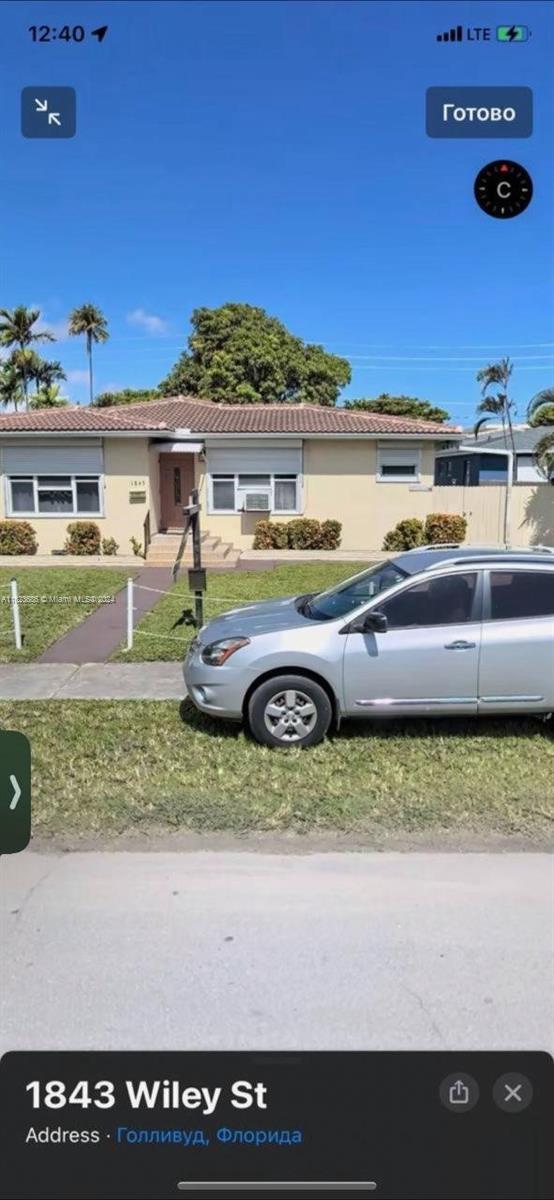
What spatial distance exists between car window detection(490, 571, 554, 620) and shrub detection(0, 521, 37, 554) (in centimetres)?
1410

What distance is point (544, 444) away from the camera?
20500 millimetres

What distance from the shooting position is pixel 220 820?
3926mm

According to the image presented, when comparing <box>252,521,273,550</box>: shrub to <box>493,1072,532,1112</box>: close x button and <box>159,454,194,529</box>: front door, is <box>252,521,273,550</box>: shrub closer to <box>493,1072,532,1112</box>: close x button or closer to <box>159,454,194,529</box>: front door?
<box>159,454,194,529</box>: front door

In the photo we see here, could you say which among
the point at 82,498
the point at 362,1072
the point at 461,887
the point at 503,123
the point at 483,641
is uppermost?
the point at 503,123

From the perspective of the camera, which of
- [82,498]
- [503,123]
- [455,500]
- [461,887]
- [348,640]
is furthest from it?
[455,500]

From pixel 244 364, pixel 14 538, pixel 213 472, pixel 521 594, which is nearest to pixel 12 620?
pixel 521 594

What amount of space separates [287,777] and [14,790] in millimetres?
2253

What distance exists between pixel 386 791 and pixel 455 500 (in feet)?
51.3

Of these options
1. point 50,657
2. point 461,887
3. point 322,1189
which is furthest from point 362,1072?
point 50,657

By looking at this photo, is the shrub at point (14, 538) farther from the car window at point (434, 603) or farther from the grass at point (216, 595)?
the car window at point (434, 603)

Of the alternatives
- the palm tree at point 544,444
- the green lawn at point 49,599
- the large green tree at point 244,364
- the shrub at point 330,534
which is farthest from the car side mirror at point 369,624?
the large green tree at point 244,364

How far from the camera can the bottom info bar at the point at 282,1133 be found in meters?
1.40

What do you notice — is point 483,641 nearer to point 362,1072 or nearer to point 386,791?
point 386,791

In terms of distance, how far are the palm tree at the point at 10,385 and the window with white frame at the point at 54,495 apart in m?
23.5
